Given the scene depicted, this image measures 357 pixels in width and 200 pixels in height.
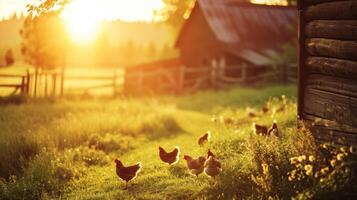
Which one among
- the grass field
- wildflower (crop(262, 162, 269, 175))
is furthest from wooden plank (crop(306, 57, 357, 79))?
wildflower (crop(262, 162, 269, 175))

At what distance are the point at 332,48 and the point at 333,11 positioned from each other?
2.07ft

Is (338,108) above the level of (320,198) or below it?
above

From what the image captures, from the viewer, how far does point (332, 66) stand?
27.1 feet

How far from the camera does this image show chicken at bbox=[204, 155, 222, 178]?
8031 mm

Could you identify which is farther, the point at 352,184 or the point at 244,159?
the point at 244,159

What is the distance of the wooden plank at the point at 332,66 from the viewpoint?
305 inches

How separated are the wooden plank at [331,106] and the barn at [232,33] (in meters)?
19.7

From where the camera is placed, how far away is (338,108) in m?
8.12

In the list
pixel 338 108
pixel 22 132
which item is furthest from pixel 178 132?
pixel 338 108

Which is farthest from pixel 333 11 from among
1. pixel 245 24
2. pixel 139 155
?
pixel 245 24

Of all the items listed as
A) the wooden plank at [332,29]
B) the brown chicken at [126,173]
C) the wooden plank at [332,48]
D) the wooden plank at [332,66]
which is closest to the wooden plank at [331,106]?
the wooden plank at [332,66]

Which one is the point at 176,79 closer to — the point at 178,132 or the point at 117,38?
the point at 178,132

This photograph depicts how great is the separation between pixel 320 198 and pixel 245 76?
22395 millimetres

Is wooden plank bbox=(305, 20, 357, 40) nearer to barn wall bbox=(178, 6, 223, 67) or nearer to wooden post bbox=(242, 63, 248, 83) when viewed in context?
wooden post bbox=(242, 63, 248, 83)
